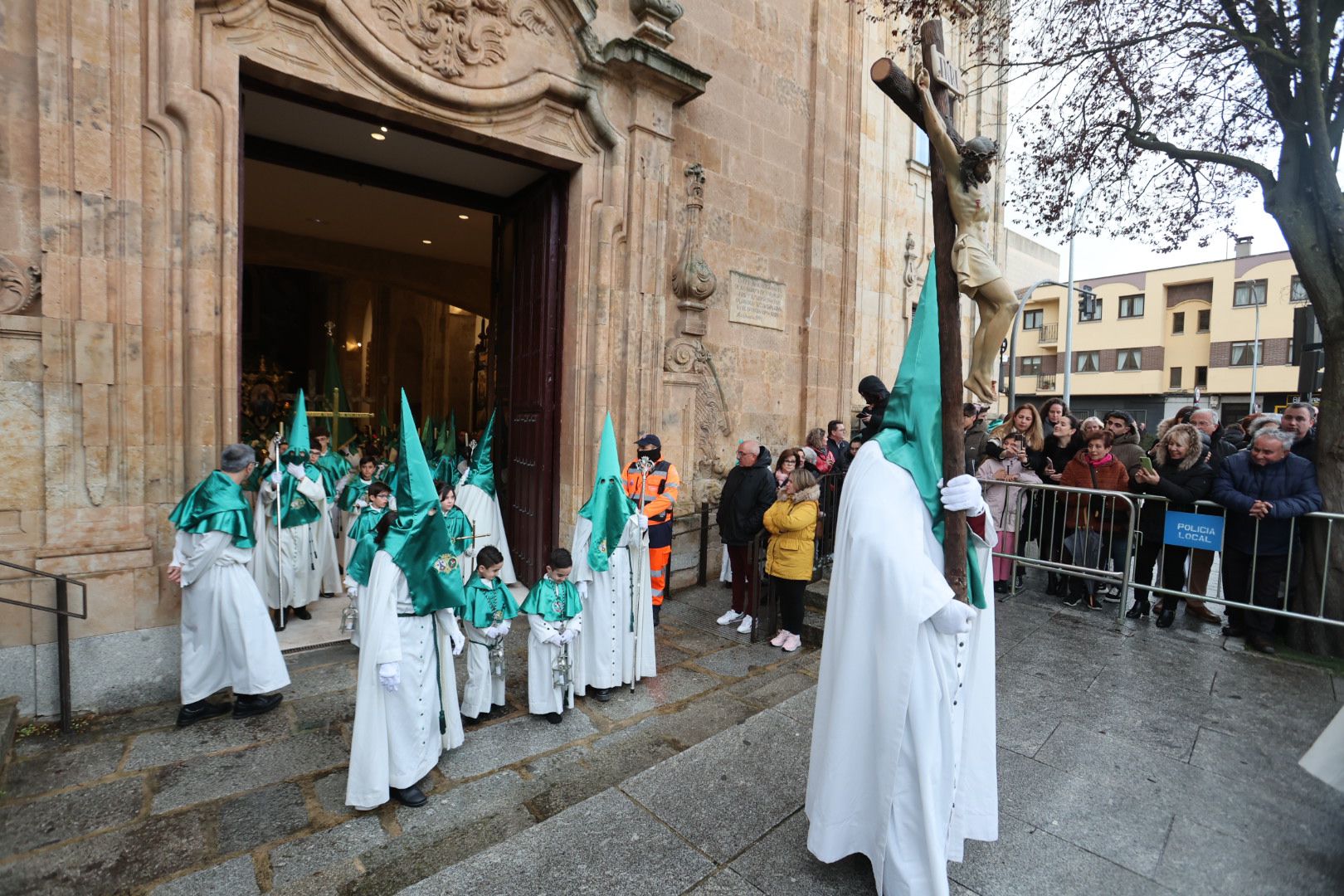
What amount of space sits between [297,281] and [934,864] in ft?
67.3

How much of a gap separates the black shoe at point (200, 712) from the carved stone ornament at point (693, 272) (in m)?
5.59

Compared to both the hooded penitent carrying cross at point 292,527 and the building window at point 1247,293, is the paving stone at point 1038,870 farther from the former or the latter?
the building window at point 1247,293

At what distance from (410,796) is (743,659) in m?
3.00

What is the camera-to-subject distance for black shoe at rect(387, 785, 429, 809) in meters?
3.49

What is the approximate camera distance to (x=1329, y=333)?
518 cm

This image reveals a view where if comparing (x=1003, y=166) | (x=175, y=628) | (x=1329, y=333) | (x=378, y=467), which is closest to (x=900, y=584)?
(x=175, y=628)

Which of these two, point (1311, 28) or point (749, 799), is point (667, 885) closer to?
point (749, 799)

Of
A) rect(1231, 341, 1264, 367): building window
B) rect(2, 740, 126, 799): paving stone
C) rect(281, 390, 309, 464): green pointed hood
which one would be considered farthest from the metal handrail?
rect(1231, 341, 1264, 367): building window

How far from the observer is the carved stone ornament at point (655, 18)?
7016 millimetres

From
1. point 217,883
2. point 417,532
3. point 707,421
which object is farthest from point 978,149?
point 707,421

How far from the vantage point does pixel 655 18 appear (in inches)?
280

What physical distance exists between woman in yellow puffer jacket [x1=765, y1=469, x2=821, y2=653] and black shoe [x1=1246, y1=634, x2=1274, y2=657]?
11.0 ft

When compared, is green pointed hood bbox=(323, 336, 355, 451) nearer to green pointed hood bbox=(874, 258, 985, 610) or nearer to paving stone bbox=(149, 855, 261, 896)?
paving stone bbox=(149, 855, 261, 896)

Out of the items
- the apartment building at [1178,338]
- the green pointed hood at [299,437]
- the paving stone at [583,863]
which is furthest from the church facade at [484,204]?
the apartment building at [1178,338]
